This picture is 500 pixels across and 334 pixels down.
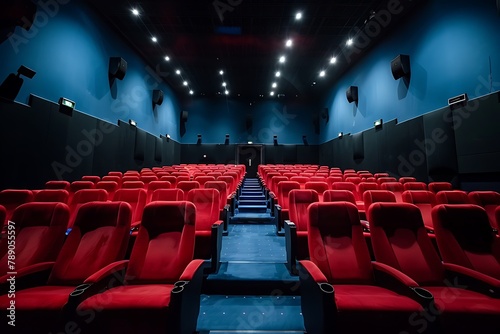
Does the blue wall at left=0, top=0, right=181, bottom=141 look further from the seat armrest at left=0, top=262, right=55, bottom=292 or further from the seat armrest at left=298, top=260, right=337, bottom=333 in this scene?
the seat armrest at left=298, top=260, right=337, bottom=333

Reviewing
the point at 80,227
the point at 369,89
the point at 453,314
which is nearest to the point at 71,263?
the point at 80,227

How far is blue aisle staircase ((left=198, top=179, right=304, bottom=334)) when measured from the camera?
1.41 metres

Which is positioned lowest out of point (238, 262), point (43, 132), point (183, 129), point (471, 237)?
point (238, 262)

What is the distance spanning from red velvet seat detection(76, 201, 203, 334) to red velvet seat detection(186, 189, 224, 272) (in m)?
0.43

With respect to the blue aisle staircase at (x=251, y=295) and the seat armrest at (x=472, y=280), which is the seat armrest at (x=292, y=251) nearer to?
the blue aisle staircase at (x=251, y=295)

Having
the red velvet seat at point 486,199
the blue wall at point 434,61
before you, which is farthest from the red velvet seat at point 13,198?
the blue wall at point 434,61

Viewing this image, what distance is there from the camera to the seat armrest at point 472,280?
1196 millimetres

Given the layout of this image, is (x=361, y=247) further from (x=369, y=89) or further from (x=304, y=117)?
(x=304, y=117)

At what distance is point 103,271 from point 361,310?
4.55 ft

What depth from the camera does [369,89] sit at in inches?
265

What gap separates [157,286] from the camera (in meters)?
1.30
